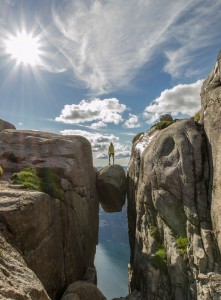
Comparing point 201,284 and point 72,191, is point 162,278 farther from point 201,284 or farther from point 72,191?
point 72,191

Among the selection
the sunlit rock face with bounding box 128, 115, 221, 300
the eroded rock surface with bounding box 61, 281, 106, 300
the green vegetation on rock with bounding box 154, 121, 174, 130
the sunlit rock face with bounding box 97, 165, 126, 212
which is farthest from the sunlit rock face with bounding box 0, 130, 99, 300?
the green vegetation on rock with bounding box 154, 121, 174, 130

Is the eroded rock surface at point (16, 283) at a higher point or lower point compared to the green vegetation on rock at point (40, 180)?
lower

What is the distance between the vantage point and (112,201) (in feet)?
180

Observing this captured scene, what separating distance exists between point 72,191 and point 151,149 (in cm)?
1194

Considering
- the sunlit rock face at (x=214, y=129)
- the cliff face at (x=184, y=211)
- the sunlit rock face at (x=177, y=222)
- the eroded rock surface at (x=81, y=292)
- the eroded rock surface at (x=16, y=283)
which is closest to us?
the eroded rock surface at (x=16, y=283)

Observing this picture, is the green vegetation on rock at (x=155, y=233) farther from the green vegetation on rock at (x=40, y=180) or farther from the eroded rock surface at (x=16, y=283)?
the eroded rock surface at (x=16, y=283)

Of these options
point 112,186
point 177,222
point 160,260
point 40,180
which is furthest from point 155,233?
point 112,186

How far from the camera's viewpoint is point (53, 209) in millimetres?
28938

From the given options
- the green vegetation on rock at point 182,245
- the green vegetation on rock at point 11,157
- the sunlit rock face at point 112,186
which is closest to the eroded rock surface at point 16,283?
the green vegetation on rock at point 182,245

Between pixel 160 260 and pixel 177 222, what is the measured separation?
159 inches

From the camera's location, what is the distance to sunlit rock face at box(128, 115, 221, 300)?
22533 mm

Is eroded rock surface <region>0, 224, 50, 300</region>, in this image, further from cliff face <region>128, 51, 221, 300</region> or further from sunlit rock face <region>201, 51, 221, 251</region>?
sunlit rock face <region>201, 51, 221, 251</region>

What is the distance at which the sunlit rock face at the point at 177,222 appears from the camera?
887 inches

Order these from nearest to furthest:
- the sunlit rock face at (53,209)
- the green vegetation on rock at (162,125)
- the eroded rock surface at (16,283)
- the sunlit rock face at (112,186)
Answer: the eroded rock surface at (16,283), the sunlit rock face at (53,209), the green vegetation on rock at (162,125), the sunlit rock face at (112,186)
